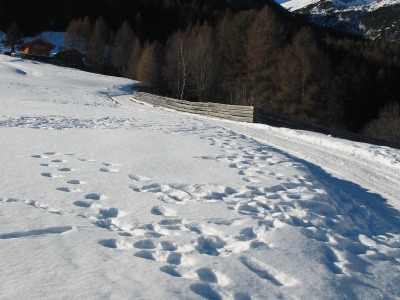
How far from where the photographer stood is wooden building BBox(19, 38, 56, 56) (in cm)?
7648

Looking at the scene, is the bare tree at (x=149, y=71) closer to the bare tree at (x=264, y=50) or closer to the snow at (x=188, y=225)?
the bare tree at (x=264, y=50)

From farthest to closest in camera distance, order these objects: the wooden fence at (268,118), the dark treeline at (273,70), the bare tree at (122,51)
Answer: the bare tree at (122,51), the dark treeline at (273,70), the wooden fence at (268,118)

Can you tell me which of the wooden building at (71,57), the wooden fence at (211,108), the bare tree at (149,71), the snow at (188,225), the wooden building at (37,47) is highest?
Result: the wooden building at (37,47)

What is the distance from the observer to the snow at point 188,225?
11.1 feet

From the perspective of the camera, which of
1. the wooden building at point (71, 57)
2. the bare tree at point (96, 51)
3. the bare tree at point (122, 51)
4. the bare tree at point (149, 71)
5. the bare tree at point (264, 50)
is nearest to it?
the bare tree at point (264, 50)

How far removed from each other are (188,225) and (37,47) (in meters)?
81.8

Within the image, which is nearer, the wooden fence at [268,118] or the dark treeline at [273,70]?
the wooden fence at [268,118]

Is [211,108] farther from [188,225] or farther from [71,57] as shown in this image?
[71,57]

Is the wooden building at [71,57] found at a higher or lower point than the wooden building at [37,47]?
lower

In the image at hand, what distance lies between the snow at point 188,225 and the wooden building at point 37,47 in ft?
246

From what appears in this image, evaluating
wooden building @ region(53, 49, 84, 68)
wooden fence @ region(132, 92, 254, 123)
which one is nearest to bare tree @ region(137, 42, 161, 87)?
wooden building @ region(53, 49, 84, 68)

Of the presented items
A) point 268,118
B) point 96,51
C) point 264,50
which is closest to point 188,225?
point 268,118

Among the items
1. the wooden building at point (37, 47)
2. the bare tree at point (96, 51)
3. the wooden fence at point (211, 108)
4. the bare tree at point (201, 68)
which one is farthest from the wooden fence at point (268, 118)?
the wooden building at point (37, 47)

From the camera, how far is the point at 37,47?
253 ft
